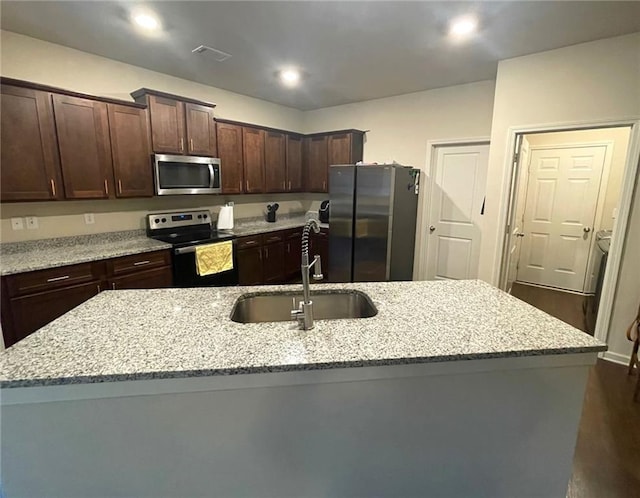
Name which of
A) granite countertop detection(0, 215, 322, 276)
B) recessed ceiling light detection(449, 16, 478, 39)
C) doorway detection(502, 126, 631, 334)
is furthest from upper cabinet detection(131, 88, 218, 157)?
doorway detection(502, 126, 631, 334)

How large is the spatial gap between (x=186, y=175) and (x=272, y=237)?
1.32 metres

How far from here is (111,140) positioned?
2.83 metres

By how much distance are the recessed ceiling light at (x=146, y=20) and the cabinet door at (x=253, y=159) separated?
1.63 metres

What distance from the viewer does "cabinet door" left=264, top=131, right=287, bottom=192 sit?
14.1 ft

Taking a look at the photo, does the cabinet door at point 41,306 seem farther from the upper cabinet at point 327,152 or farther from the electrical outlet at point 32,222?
the upper cabinet at point 327,152

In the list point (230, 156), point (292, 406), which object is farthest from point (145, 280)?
point (292, 406)

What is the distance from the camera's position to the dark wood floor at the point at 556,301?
3.56m

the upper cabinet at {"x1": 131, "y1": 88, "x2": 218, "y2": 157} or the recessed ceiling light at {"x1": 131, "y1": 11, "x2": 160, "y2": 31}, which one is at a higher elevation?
the recessed ceiling light at {"x1": 131, "y1": 11, "x2": 160, "y2": 31}

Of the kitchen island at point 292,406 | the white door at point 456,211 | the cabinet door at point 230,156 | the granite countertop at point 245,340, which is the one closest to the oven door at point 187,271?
the cabinet door at point 230,156

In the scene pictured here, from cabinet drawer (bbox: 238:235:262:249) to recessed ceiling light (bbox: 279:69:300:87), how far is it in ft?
6.13

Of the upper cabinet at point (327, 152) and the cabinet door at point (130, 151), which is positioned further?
the upper cabinet at point (327, 152)

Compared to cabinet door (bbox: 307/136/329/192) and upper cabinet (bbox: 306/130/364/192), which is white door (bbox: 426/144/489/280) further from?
cabinet door (bbox: 307/136/329/192)

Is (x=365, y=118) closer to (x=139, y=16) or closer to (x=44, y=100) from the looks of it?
(x=139, y=16)

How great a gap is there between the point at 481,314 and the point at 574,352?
344 mm
